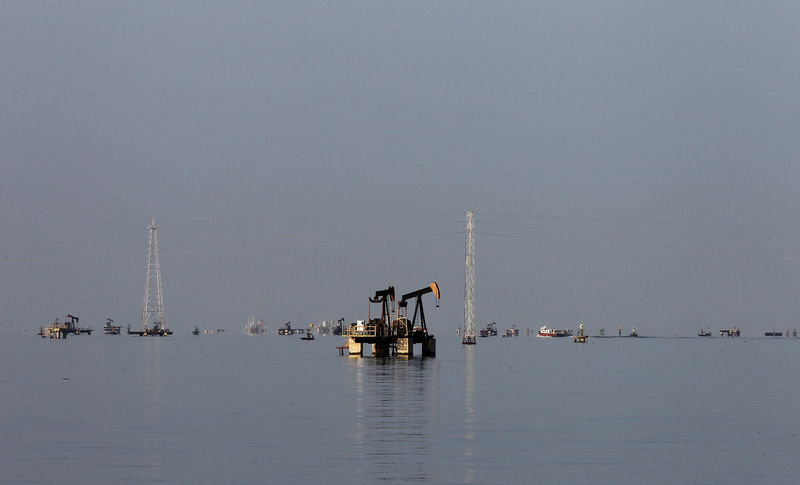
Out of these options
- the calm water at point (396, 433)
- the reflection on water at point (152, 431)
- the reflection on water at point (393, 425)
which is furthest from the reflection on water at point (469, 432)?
the reflection on water at point (152, 431)

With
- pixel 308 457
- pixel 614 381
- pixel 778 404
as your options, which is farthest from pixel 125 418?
pixel 614 381

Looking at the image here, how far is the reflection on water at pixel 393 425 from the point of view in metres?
52.5

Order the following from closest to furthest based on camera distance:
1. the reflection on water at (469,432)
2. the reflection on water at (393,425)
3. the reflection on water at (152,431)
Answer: the reflection on water at (469,432) → the reflection on water at (393,425) → the reflection on water at (152,431)

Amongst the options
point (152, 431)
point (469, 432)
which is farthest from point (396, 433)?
point (152, 431)

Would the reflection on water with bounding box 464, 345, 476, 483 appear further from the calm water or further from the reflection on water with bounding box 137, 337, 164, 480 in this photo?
the reflection on water with bounding box 137, 337, 164, 480

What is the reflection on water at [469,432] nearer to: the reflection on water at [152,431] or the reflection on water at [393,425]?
the reflection on water at [393,425]

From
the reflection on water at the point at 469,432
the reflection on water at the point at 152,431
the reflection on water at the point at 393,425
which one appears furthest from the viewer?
the reflection on water at the point at 152,431

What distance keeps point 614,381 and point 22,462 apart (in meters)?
92.9

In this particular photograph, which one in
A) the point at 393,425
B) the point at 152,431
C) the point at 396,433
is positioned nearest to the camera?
the point at 396,433

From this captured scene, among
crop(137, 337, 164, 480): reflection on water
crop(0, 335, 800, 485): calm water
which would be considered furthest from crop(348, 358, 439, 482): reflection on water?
crop(137, 337, 164, 480): reflection on water

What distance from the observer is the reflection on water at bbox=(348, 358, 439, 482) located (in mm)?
52469

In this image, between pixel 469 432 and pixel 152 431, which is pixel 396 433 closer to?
pixel 469 432

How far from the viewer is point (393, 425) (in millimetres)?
72250

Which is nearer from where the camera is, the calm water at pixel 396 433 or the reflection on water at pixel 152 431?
the calm water at pixel 396 433
